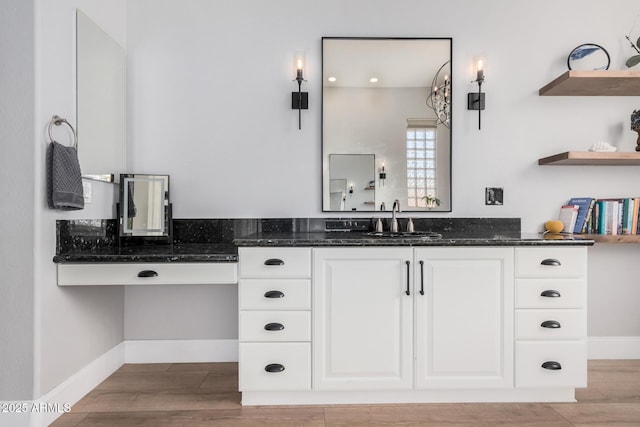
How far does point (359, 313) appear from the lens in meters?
2.11

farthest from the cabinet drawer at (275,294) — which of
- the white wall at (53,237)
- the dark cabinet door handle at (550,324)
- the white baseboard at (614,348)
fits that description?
the white baseboard at (614,348)

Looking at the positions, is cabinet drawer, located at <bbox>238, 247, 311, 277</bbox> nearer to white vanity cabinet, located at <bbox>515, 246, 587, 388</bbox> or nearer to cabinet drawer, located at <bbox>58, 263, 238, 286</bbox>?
cabinet drawer, located at <bbox>58, 263, 238, 286</bbox>

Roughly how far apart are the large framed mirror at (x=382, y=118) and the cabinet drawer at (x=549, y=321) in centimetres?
97

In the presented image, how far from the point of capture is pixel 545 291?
2.12 metres

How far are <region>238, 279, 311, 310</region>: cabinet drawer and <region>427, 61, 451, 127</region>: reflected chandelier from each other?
1.48 m

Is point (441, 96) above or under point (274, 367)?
above

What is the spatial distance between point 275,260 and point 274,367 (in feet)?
1.78

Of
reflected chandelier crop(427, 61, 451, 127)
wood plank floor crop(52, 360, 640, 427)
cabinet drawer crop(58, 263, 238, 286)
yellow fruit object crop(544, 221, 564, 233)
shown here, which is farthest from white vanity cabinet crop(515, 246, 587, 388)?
cabinet drawer crop(58, 263, 238, 286)

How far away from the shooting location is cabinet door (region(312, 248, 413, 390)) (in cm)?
211

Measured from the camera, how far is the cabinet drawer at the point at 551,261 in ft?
6.96

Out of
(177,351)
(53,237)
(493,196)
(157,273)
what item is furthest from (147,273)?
Result: (493,196)

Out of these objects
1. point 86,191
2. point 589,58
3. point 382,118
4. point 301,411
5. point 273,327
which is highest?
point 589,58

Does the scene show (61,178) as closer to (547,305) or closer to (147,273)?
(147,273)

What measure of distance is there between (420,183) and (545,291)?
1.01 metres
